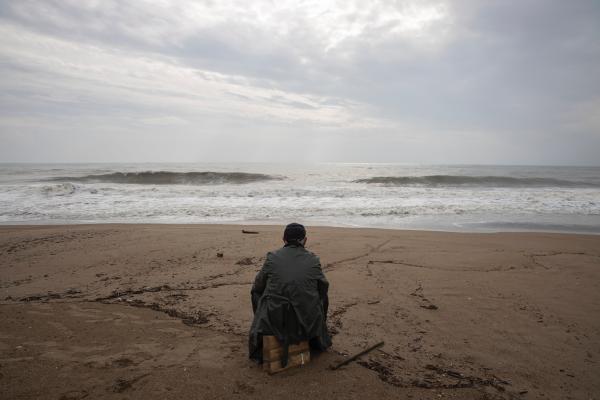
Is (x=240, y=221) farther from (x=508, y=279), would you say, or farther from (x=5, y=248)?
(x=508, y=279)

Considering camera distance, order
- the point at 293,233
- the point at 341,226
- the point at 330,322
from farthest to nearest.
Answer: the point at 341,226
the point at 330,322
the point at 293,233

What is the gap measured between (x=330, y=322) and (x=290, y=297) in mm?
1343

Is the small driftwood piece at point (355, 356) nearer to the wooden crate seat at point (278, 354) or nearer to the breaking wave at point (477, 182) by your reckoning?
the wooden crate seat at point (278, 354)

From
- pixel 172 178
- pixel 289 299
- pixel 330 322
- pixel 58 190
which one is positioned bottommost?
pixel 330 322

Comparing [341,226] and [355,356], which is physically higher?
[341,226]

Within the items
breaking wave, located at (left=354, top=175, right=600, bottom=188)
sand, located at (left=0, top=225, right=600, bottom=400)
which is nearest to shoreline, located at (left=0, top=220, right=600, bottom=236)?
sand, located at (left=0, top=225, right=600, bottom=400)

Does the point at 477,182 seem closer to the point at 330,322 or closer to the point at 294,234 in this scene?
the point at 330,322

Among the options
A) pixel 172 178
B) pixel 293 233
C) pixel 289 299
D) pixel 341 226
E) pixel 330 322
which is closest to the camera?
pixel 289 299

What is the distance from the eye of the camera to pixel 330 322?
13.7 ft

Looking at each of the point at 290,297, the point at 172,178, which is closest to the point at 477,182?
the point at 172,178

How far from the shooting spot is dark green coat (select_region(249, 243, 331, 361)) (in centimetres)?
305

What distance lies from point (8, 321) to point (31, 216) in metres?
10.5

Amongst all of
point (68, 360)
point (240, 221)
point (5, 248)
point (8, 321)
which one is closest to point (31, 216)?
A: point (5, 248)

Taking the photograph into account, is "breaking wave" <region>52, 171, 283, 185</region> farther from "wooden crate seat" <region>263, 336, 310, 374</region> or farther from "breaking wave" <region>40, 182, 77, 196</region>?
"wooden crate seat" <region>263, 336, 310, 374</region>
